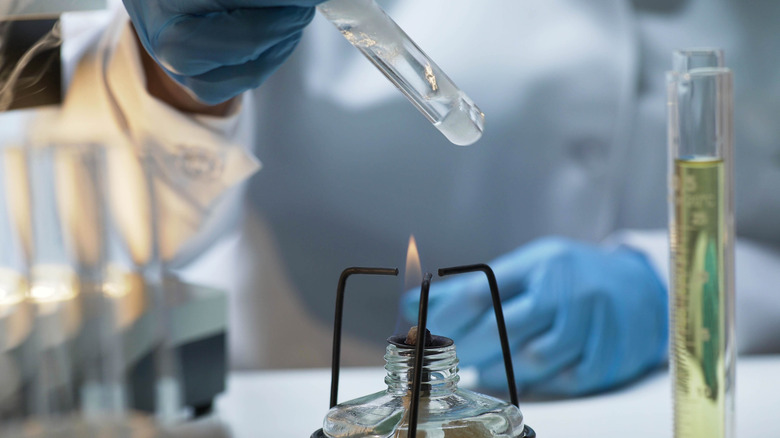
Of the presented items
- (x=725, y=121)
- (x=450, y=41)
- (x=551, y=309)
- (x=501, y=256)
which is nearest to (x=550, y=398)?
(x=551, y=309)

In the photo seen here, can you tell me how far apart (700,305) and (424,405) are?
0.84 feet

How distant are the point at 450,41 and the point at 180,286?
0.54 meters

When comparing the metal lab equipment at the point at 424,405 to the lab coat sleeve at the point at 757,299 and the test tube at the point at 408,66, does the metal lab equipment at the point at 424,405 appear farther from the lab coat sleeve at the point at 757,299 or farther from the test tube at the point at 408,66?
the lab coat sleeve at the point at 757,299

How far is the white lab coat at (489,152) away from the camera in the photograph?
1.18 metres

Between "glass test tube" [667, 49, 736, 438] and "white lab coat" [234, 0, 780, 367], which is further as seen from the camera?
"white lab coat" [234, 0, 780, 367]

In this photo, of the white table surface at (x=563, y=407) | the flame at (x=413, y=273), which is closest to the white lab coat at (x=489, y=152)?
the white table surface at (x=563, y=407)

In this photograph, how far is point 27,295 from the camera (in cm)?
82

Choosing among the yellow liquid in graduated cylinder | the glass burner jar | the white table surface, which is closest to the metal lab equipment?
the glass burner jar

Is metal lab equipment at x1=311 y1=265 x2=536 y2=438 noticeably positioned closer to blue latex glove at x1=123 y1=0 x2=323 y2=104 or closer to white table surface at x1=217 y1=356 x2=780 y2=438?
blue latex glove at x1=123 y1=0 x2=323 y2=104

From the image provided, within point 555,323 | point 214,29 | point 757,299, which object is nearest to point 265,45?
point 214,29

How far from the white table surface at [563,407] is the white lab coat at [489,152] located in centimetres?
17

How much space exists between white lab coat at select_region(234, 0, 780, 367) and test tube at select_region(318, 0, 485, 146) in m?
0.75

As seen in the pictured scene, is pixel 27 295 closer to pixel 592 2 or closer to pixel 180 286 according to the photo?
pixel 180 286

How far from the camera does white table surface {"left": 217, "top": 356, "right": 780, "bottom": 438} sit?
78cm
